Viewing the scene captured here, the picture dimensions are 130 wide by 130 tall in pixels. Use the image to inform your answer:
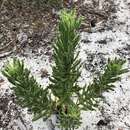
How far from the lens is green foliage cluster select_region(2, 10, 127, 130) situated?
1.86 meters

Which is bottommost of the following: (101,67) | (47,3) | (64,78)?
(101,67)

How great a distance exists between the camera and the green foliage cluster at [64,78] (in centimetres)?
186

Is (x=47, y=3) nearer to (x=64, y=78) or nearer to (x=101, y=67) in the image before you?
(x=101, y=67)

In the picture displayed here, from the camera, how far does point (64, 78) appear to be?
214 centimetres

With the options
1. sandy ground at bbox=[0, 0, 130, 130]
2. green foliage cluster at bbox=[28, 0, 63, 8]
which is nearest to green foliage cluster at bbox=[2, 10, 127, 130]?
sandy ground at bbox=[0, 0, 130, 130]

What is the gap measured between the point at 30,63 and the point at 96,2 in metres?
1.03

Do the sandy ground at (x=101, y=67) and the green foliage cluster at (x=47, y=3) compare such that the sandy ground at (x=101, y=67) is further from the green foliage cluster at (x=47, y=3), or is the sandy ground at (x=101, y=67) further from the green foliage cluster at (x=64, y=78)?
the green foliage cluster at (x=47, y=3)

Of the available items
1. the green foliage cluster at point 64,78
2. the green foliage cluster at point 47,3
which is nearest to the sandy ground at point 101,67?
the green foliage cluster at point 64,78

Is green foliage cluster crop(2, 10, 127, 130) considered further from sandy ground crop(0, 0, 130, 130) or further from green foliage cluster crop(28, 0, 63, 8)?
green foliage cluster crop(28, 0, 63, 8)

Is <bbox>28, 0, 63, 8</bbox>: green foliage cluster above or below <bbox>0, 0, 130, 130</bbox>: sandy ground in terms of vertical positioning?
above

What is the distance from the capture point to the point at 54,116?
8.80ft

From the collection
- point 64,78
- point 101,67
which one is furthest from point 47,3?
point 64,78

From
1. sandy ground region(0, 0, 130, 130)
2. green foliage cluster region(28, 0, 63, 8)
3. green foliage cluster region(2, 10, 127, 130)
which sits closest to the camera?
green foliage cluster region(2, 10, 127, 130)

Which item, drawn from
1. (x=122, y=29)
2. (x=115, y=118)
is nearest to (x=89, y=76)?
(x=115, y=118)
